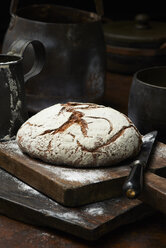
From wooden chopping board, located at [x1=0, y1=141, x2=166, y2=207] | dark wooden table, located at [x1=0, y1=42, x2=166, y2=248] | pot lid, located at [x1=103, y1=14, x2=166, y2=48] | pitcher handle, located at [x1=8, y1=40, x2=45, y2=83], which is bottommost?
dark wooden table, located at [x1=0, y1=42, x2=166, y2=248]

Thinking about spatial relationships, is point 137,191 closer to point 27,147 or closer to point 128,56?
point 27,147

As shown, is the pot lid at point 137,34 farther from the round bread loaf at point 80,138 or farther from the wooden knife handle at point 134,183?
the wooden knife handle at point 134,183

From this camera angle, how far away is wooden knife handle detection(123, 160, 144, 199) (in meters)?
0.79

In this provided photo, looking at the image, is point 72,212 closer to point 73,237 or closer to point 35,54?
point 73,237

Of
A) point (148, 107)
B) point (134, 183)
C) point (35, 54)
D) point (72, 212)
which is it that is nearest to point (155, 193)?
point (134, 183)

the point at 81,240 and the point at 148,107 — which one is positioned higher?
the point at 148,107

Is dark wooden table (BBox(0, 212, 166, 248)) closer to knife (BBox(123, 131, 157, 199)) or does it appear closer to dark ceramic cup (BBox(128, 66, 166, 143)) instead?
knife (BBox(123, 131, 157, 199))

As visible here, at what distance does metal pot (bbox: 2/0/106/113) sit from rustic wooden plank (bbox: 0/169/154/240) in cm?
47

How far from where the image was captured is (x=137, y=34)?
1856mm

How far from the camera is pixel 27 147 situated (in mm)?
950

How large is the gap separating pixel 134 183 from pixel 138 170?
0.06 metres

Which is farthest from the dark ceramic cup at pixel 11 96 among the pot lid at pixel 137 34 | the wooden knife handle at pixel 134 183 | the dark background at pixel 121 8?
the dark background at pixel 121 8

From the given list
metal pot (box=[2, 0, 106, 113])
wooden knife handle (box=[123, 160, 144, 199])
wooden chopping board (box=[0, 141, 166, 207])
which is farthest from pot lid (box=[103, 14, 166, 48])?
wooden knife handle (box=[123, 160, 144, 199])

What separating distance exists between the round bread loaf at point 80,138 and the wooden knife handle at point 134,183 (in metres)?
0.08
